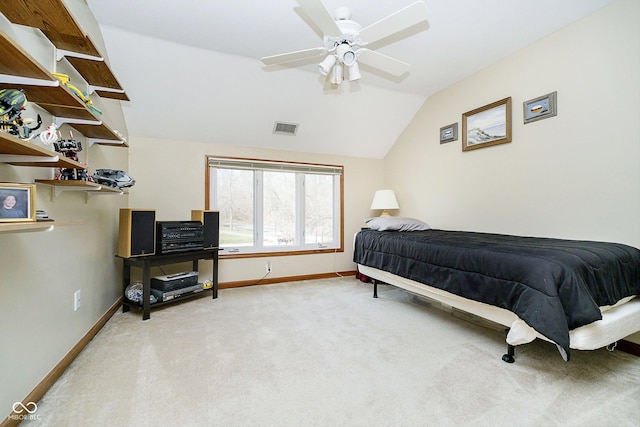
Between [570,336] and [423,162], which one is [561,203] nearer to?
[570,336]

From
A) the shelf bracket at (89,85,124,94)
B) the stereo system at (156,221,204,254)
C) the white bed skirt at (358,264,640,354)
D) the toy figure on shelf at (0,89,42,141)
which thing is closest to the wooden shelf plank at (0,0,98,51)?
the toy figure on shelf at (0,89,42,141)

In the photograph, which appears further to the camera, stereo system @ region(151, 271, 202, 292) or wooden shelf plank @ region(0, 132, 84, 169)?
stereo system @ region(151, 271, 202, 292)

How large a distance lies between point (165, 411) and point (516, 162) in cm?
338

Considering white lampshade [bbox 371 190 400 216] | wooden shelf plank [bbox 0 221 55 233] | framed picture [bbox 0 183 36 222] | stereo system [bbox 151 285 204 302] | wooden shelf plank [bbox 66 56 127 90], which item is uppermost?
wooden shelf plank [bbox 66 56 127 90]

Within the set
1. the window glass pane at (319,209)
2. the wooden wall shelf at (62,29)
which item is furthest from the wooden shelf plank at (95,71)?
the window glass pane at (319,209)

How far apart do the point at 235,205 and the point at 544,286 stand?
10.8 feet

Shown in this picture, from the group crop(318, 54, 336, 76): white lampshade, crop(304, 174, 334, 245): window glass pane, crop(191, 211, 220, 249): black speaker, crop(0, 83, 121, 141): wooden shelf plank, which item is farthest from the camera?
crop(304, 174, 334, 245): window glass pane

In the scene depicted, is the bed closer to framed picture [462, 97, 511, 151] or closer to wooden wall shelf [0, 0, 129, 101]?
framed picture [462, 97, 511, 151]

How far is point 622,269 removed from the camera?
1771mm

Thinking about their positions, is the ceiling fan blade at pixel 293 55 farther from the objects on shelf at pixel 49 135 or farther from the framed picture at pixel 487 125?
the framed picture at pixel 487 125

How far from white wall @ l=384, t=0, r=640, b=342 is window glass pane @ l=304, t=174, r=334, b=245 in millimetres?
1673

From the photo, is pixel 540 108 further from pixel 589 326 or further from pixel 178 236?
pixel 178 236

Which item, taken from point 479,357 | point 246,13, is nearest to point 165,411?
point 479,357

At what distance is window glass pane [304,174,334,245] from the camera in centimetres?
A: 425
